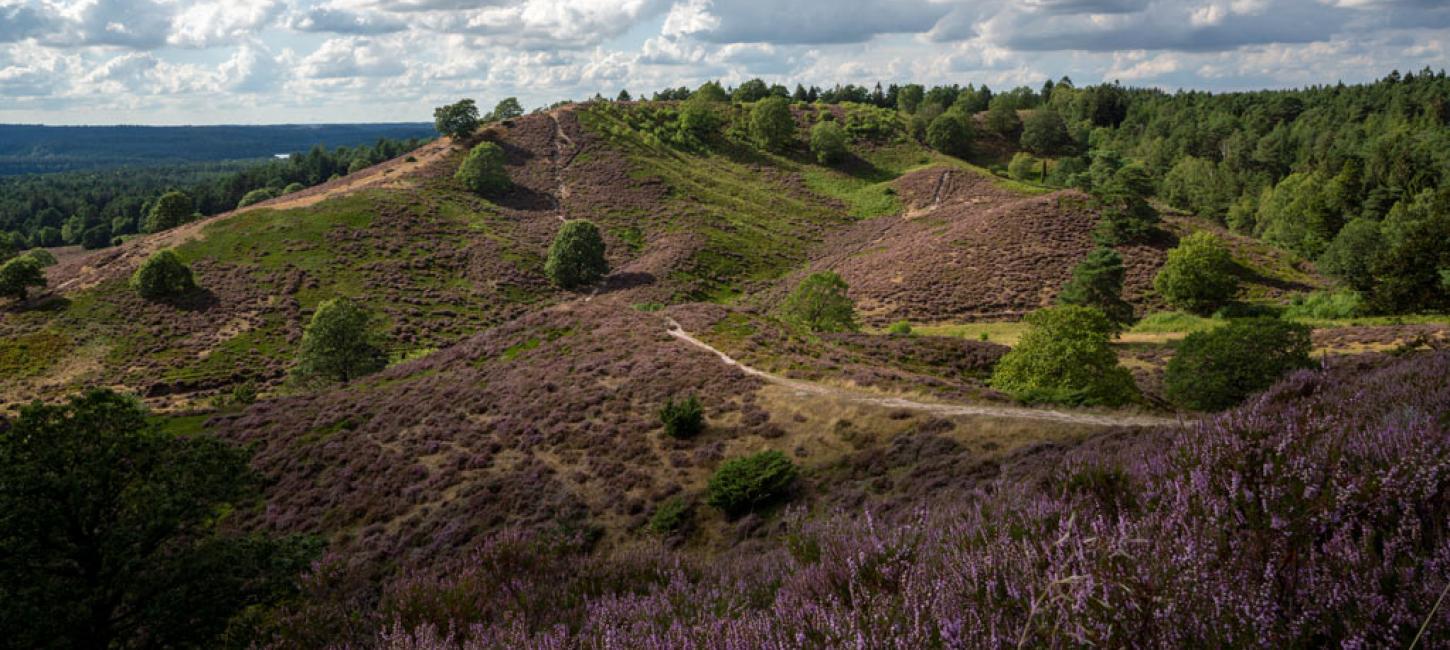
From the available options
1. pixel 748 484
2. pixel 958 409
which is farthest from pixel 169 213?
pixel 958 409

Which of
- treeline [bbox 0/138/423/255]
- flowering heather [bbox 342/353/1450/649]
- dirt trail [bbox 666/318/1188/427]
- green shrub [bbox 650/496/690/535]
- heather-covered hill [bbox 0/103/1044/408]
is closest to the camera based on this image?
flowering heather [bbox 342/353/1450/649]

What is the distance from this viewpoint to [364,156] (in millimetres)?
142750

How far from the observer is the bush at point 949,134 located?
117562 mm

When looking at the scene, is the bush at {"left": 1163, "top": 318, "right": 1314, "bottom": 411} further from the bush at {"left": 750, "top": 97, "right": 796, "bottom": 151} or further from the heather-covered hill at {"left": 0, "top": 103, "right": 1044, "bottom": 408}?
the bush at {"left": 750, "top": 97, "right": 796, "bottom": 151}

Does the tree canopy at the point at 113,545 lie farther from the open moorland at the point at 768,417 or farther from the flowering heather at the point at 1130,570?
the flowering heather at the point at 1130,570

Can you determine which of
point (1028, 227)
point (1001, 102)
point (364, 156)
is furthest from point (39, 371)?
point (1001, 102)

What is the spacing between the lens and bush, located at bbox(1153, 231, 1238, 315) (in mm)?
46844

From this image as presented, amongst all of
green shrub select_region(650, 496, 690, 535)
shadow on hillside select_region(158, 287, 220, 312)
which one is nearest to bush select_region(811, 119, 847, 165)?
shadow on hillside select_region(158, 287, 220, 312)

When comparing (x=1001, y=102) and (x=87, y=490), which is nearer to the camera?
(x=87, y=490)

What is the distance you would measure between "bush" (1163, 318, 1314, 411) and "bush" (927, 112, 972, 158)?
104m

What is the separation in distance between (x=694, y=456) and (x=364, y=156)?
148930mm

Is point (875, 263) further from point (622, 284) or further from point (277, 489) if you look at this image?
point (277, 489)

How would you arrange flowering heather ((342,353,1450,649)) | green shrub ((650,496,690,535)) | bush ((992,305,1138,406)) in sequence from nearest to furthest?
flowering heather ((342,353,1450,649)), green shrub ((650,496,690,535)), bush ((992,305,1138,406))

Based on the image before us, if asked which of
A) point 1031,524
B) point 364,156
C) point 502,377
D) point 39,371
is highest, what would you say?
point 364,156
